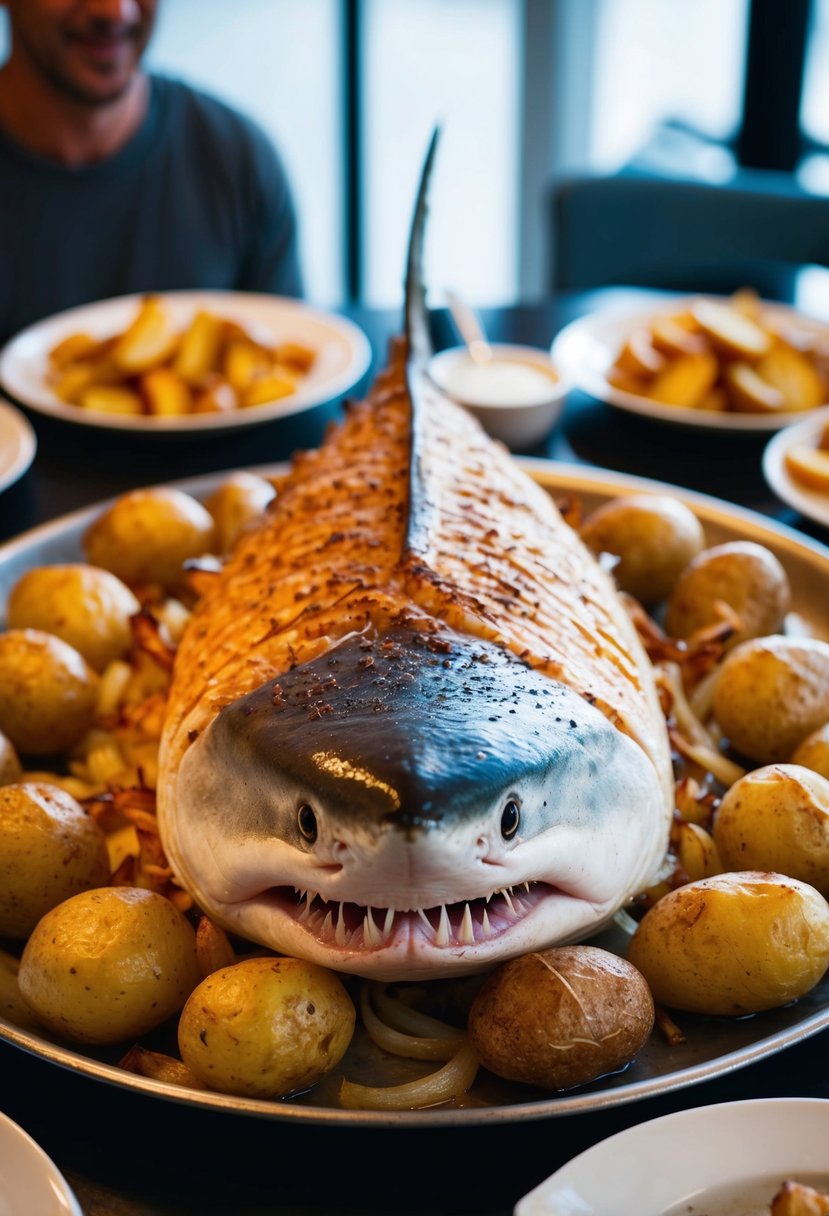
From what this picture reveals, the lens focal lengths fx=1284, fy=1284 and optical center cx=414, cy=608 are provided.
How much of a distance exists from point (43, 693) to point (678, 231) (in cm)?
257

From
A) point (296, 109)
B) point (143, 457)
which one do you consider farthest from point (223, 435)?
point (296, 109)

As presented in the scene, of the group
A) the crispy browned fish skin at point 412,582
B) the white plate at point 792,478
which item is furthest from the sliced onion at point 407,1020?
the white plate at point 792,478

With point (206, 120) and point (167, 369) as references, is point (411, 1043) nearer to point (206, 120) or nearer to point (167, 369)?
point (167, 369)

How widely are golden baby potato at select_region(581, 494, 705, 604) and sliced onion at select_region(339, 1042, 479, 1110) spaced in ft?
2.66

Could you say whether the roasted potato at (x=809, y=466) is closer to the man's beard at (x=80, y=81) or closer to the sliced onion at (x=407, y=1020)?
the sliced onion at (x=407, y=1020)

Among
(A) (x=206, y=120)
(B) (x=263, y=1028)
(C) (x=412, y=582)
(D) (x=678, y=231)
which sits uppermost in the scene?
(A) (x=206, y=120)

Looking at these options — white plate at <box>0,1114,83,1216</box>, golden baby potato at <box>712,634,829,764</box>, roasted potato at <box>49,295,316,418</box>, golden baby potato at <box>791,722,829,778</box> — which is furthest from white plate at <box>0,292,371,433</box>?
white plate at <box>0,1114,83,1216</box>

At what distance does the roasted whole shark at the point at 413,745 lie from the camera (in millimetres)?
875

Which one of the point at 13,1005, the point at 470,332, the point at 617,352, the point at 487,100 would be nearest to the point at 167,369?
the point at 470,332

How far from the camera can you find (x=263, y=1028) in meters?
0.92

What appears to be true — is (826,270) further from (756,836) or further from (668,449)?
(756,836)

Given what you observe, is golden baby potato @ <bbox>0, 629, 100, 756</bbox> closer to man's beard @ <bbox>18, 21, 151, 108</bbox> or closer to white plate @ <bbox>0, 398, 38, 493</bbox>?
white plate @ <bbox>0, 398, 38, 493</bbox>

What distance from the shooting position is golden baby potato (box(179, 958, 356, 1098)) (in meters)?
0.92

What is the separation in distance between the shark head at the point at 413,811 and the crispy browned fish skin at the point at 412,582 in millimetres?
45
